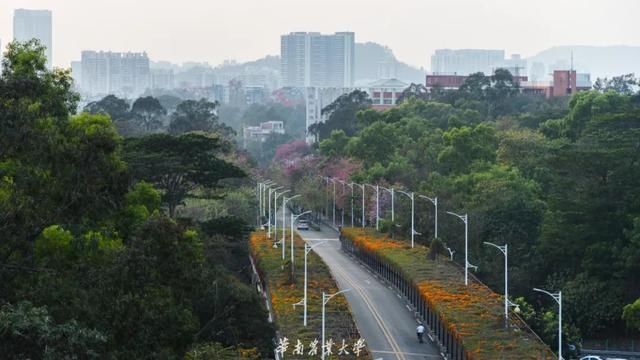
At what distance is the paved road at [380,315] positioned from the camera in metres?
36.5

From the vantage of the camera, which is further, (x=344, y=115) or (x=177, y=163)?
(x=344, y=115)

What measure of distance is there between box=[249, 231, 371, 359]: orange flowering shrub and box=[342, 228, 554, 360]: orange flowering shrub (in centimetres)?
272

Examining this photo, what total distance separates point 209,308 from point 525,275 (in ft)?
69.9

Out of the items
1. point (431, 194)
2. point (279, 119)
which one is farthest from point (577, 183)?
point (279, 119)

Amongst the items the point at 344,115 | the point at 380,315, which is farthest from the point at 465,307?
the point at 344,115

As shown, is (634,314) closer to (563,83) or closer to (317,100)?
(563,83)

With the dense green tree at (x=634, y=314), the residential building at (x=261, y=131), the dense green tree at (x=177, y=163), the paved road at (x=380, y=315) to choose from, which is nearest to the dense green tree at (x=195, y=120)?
the paved road at (x=380, y=315)

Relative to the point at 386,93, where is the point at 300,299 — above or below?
below

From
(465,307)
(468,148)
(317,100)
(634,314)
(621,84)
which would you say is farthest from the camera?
(317,100)

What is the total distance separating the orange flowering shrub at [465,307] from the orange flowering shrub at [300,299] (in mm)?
2723

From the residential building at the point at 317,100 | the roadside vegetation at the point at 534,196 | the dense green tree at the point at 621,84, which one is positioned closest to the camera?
the roadside vegetation at the point at 534,196

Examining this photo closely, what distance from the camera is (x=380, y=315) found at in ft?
141

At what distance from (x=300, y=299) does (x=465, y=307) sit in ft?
16.6

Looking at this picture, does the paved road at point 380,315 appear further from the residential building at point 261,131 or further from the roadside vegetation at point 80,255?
the residential building at point 261,131
